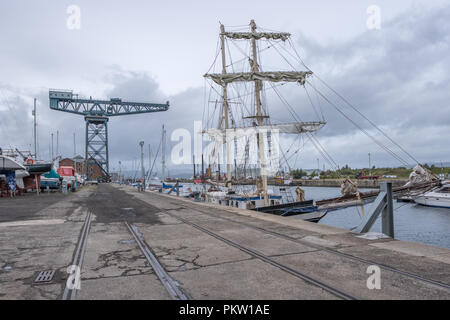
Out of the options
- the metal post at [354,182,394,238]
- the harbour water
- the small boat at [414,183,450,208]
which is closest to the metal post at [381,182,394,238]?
the metal post at [354,182,394,238]

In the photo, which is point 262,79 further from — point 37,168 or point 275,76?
point 37,168

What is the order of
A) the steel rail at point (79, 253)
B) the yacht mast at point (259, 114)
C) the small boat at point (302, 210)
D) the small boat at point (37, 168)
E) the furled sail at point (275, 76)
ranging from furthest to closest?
the small boat at point (37, 168)
the furled sail at point (275, 76)
the yacht mast at point (259, 114)
the small boat at point (302, 210)
the steel rail at point (79, 253)

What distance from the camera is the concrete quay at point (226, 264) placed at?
4566mm

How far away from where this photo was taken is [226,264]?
6.07m

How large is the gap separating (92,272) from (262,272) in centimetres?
326

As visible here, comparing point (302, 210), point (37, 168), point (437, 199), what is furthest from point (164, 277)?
point (437, 199)

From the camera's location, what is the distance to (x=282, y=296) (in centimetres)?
435

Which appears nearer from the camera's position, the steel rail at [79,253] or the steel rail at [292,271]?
the steel rail at [292,271]

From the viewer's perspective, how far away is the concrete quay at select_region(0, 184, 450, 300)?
4566 mm

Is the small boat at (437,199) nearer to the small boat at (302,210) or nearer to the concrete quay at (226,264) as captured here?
the small boat at (302,210)

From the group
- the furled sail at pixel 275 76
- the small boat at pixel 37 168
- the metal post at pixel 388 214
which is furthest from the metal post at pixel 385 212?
the small boat at pixel 37 168

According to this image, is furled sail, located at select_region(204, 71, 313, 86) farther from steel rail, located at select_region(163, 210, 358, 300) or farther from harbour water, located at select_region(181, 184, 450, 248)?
steel rail, located at select_region(163, 210, 358, 300)

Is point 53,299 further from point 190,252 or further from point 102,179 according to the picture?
point 102,179
